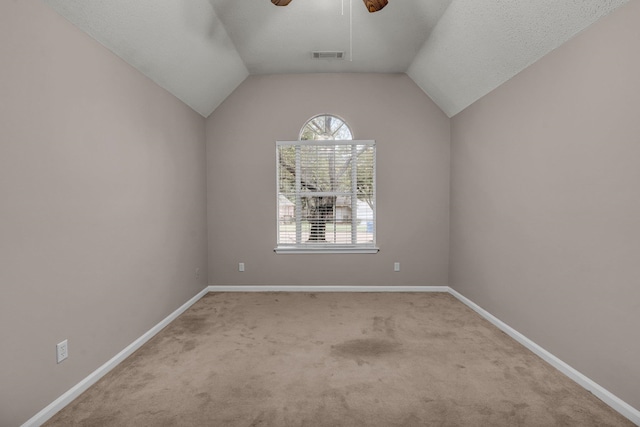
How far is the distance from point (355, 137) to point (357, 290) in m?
2.11

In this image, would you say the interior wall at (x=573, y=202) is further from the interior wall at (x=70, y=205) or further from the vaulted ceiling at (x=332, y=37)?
the interior wall at (x=70, y=205)

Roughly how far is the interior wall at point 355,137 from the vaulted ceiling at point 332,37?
0.22m

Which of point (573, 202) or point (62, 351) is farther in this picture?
point (573, 202)

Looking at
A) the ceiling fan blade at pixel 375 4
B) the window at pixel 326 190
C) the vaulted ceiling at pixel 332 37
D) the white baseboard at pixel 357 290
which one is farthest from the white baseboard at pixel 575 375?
the ceiling fan blade at pixel 375 4

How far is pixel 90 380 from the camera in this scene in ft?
6.47

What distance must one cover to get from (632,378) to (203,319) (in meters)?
3.34

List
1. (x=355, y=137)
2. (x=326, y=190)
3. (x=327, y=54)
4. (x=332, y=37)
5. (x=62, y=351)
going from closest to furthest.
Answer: (x=62, y=351)
(x=332, y=37)
(x=327, y=54)
(x=355, y=137)
(x=326, y=190)

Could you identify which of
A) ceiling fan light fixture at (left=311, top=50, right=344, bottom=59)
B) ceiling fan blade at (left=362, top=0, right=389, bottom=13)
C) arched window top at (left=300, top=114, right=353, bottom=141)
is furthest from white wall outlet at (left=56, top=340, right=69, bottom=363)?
ceiling fan light fixture at (left=311, top=50, right=344, bottom=59)

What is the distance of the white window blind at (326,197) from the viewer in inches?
160

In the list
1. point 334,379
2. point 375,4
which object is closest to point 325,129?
point 375,4

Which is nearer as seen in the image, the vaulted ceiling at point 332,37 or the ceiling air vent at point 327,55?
the vaulted ceiling at point 332,37

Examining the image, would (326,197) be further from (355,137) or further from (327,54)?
(327,54)

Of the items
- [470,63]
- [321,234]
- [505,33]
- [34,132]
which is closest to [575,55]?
[505,33]

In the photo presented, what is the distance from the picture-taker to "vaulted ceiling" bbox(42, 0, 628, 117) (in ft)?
6.75
